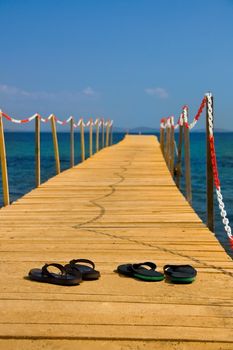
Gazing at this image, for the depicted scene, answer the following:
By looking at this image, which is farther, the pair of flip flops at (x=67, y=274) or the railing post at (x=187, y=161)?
the railing post at (x=187, y=161)

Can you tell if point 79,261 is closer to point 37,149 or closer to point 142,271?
point 142,271

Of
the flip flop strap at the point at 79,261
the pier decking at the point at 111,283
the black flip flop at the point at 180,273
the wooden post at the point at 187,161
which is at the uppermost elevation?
the wooden post at the point at 187,161

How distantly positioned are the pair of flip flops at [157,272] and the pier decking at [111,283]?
5 centimetres

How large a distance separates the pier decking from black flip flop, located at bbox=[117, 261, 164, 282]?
0.05m

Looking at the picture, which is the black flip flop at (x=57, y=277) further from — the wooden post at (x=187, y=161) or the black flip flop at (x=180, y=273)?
the wooden post at (x=187, y=161)

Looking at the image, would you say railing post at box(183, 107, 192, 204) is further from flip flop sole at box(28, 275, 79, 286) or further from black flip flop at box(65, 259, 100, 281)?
flip flop sole at box(28, 275, 79, 286)

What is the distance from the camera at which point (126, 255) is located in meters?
4.18

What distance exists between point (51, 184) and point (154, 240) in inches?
177

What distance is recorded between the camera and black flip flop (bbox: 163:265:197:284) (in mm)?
3447

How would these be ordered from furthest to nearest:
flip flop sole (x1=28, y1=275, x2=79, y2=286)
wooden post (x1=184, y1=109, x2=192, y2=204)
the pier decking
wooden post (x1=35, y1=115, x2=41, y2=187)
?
wooden post (x1=35, y1=115, x2=41, y2=187) → wooden post (x1=184, y1=109, x2=192, y2=204) → flip flop sole (x1=28, y1=275, x2=79, y2=286) → the pier decking

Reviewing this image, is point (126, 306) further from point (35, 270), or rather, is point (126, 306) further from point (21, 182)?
point (21, 182)

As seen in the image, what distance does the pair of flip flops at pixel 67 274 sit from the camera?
3.38 metres

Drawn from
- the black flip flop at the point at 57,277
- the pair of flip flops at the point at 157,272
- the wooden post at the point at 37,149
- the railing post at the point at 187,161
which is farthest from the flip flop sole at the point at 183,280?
the wooden post at the point at 37,149

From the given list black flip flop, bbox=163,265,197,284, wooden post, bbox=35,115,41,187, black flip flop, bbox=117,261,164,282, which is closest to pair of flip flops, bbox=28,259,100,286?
black flip flop, bbox=117,261,164,282
